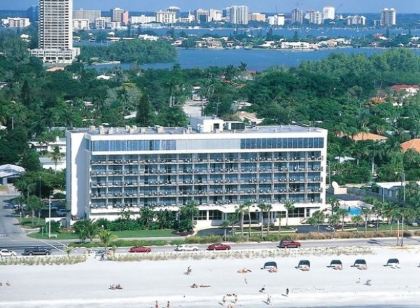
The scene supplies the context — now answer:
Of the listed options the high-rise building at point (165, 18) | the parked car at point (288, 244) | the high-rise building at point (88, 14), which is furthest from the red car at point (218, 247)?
the high-rise building at point (165, 18)

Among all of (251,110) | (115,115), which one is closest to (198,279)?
(115,115)

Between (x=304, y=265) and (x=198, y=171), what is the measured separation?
557 centimetres

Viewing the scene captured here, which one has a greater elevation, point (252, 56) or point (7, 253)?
point (252, 56)

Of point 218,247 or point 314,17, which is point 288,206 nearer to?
point 218,247

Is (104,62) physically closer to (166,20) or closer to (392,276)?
(392,276)

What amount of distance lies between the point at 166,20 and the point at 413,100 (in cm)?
14068

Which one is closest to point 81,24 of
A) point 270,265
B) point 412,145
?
point 412,145

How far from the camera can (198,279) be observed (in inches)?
995

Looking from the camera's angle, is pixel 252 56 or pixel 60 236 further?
pixel 252 56

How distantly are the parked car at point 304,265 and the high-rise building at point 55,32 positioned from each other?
7170 cm

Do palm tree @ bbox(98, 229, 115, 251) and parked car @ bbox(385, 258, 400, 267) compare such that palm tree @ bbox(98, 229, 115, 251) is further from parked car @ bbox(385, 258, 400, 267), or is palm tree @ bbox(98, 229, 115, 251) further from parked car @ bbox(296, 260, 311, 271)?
parked car @ bbox(385, 258, 400, 267)

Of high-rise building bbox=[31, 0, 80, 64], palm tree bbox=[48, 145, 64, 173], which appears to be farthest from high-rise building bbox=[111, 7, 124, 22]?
palm tree bbox=[48, 145, 64, 173]

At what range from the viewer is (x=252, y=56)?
399 ft

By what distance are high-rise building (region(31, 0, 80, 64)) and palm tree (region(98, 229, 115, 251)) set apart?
226ft
